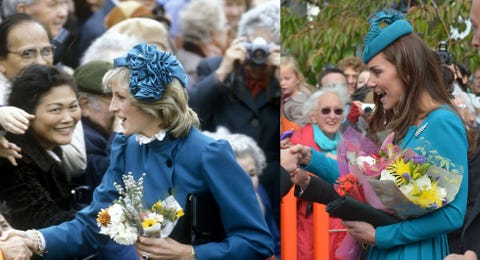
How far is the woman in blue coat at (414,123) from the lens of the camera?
3.53 m

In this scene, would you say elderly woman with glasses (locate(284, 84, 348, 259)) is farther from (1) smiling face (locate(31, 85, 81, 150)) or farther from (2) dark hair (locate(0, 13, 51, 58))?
(2) dark hair (locate(0, 13, 51, 58))

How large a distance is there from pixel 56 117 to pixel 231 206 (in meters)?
1.08

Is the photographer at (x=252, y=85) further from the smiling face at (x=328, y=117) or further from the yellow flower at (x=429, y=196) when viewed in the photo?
the yellow flower at (x=429, y=196)

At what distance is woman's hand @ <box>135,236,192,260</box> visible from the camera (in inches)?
148

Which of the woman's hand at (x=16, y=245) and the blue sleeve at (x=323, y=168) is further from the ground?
the blue sleeve at (x=323, y=168)

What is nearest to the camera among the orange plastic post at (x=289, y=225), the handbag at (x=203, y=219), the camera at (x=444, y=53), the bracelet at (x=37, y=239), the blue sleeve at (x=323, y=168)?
the handbag at (x=203, y=219)

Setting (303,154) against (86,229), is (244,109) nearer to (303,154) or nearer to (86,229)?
(303,154)

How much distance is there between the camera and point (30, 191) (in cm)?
443

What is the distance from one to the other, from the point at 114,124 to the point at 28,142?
1.51ft

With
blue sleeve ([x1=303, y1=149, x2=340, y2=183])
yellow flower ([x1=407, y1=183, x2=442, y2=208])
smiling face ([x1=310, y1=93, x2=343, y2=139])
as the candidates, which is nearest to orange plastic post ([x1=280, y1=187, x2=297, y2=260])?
smiling face ([x1=310, y1=93, x2=343, y2=139])

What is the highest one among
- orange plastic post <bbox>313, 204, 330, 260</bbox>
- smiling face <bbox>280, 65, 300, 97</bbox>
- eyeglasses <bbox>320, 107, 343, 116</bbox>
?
smiling face <bbox>280, 65, 300, 97</bbox>

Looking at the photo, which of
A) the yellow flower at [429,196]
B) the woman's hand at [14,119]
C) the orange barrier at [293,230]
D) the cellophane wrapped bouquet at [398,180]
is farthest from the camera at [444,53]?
the woman's hand at [14,119]

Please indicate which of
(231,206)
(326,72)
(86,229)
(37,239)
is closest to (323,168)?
(231,206)

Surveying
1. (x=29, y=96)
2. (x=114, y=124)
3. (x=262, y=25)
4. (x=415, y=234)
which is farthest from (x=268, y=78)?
(x=415, y=234)
